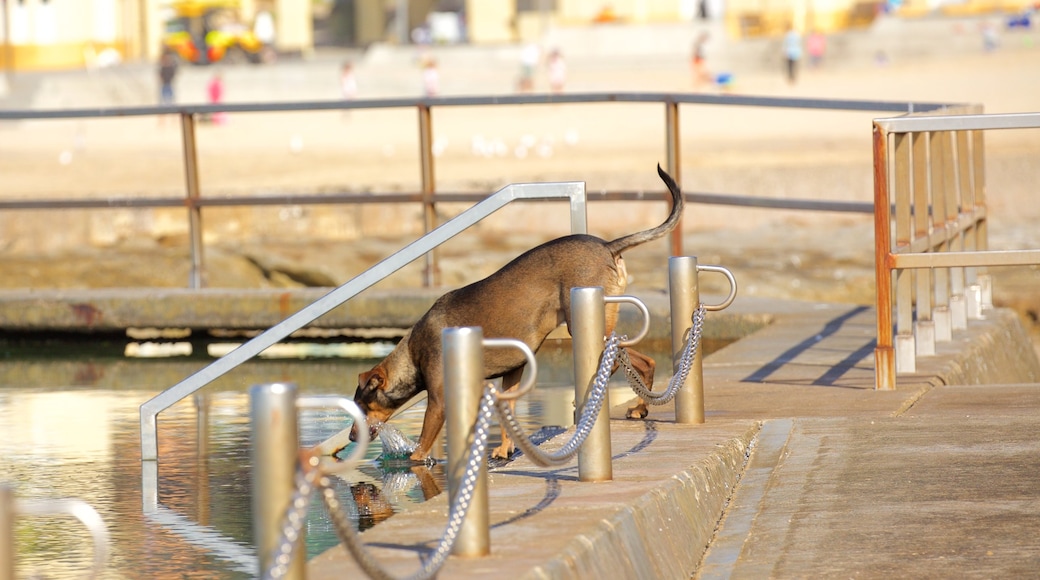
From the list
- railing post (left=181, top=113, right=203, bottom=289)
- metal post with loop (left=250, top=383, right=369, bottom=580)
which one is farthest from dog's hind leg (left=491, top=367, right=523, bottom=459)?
railing post (left=181, top=113, right=203, bottom=289)

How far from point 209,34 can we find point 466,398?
62.1 metres

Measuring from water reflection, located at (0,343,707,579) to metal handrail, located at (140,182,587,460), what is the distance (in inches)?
8.8

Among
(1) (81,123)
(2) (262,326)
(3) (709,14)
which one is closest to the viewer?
(2) (262,326)

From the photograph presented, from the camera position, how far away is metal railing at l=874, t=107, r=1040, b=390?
6.73 meters

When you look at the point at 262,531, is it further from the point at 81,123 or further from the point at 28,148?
the point at 81,123

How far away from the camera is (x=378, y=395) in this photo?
22.1ft

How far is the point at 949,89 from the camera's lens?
44688 mm

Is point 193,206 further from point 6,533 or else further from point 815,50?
point 815,50

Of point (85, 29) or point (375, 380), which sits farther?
point (85, 29)

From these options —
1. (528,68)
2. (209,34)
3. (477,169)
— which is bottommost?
(477,169)

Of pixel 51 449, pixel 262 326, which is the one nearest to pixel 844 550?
pixel 51 449

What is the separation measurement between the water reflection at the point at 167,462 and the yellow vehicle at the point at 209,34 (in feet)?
174

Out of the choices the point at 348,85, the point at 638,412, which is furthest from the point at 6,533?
the point at 348,85

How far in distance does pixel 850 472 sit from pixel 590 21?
6147 cm
